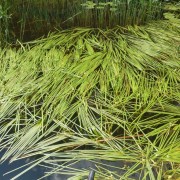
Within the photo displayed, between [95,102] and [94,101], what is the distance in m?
0.01

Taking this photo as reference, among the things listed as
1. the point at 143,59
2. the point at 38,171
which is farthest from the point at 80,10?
Result: the point at 38,171

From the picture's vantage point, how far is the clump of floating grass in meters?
1.34

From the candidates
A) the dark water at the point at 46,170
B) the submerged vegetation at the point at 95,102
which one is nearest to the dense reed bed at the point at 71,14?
the submerged vegetation at the point at 95,102

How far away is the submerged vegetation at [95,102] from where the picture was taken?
4.35 feet

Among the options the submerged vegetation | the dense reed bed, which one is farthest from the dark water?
the dense reed bed

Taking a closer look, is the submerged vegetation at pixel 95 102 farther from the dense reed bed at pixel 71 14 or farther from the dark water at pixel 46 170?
the dense reed bed at pixel 71 14

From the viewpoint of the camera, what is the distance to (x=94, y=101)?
1.62m

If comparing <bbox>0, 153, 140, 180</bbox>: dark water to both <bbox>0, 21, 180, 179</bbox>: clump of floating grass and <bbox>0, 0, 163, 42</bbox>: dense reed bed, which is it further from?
<bbox>0, 0, 163, 42</bbox>: dense reed bed

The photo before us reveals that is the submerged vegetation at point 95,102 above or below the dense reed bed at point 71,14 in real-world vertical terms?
below

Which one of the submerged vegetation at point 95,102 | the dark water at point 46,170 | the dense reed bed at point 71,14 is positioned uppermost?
the dense reed bed at point 71,14

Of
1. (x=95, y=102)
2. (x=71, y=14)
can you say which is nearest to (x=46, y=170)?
(x=95, y=102)

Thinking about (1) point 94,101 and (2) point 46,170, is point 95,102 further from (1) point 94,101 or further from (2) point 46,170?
(2) point 46,170

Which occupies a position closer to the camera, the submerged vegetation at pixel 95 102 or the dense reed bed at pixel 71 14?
the submerged vegetation at pixel 95 102

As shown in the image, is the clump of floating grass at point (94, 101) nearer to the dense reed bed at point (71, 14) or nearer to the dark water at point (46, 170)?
the dark water at point (46, 170)
